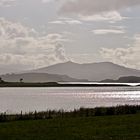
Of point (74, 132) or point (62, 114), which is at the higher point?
point (62, 114)

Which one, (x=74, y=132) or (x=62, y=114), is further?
(x=62, y=114)

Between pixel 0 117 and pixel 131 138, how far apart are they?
667 inches

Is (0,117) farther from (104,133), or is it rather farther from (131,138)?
(131,138)

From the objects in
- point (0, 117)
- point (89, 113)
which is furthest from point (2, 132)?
point (89, 113)

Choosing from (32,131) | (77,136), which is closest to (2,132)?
(32,131)

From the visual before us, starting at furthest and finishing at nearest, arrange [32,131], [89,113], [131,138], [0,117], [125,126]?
[89,113]
[0,117]
[125,126]
[32,131]
[131,138]

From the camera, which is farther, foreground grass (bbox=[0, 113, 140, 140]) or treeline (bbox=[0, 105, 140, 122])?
treeline (bbox=[0, 105, 140, 122])

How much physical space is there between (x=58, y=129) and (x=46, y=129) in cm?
83

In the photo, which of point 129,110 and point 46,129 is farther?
point 129,110

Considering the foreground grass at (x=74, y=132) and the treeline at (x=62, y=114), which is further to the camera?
the treeline at (x=62, y=114)

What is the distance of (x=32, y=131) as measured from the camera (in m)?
26.0

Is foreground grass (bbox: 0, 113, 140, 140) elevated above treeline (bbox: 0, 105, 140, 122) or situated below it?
below

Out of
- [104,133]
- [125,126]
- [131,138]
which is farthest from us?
[125,126]

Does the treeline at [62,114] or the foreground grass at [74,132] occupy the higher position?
the treeline at [62,114]
